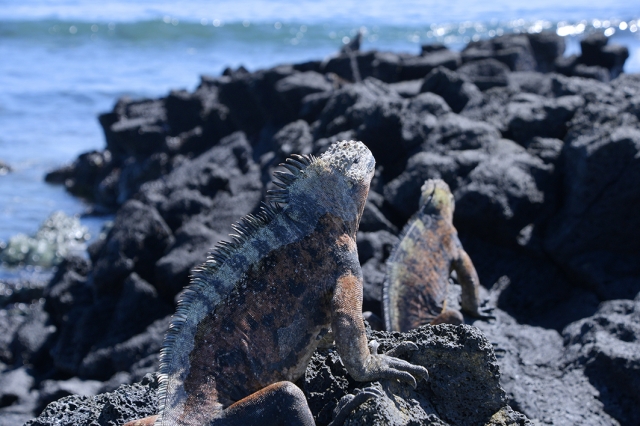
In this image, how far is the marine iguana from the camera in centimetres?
251

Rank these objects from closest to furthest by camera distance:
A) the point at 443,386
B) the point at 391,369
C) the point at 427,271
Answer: the point at 391,369, the point at 443,386, the point at 427,271

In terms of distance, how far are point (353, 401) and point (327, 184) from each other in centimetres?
93

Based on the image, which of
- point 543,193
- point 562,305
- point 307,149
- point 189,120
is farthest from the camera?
point 189,120

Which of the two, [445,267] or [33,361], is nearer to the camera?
[445,267]

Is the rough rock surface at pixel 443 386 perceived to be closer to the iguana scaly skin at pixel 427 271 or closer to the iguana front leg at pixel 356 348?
the iguana front leg at pixel 356 348

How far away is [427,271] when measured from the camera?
14.8 ft

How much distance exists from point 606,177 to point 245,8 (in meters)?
29.8

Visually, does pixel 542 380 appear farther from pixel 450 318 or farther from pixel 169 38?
pixel 169 38

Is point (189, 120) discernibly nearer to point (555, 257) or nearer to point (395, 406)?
point (555, 257)

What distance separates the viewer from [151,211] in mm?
7785

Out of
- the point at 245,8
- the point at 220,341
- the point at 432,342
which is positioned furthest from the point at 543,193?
the point at 245,8

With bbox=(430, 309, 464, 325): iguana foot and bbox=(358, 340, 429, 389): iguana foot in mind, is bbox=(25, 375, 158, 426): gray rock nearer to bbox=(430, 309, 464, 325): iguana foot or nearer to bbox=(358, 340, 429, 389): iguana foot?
bbox=(358, 340, 429, 389): iguana foot

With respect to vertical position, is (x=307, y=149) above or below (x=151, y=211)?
above

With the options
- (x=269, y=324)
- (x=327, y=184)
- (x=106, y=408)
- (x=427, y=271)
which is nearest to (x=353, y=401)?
(x=269, y=324)
